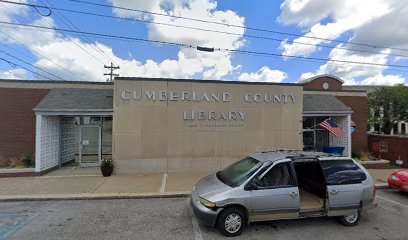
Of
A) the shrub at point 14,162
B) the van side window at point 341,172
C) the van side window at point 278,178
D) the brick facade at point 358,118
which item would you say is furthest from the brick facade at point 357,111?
the shrub at point 14,162

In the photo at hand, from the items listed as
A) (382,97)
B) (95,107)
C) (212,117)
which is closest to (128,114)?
(95,107)

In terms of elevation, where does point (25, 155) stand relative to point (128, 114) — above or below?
below

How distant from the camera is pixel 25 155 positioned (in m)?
11.9

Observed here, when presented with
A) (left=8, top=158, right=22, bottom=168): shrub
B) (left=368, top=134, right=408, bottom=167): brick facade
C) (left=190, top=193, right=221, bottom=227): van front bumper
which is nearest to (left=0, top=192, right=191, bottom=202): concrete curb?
(left=190, top=193, right=221, bottom=227): van front bumper

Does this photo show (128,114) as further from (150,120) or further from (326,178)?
(326,178)

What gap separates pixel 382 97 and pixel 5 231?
34.0 metres

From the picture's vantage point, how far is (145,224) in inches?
223

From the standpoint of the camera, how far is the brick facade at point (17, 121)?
1189 cm

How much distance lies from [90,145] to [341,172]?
1121cm

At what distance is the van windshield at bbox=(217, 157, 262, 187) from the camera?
5.49m

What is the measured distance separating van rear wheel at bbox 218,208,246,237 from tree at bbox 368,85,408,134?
29.5 m

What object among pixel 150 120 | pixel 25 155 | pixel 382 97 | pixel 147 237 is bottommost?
pixel 147 237

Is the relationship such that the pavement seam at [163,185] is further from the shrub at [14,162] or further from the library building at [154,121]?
the shrub at [14,162]

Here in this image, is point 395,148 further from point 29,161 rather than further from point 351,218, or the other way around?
point 29,161
